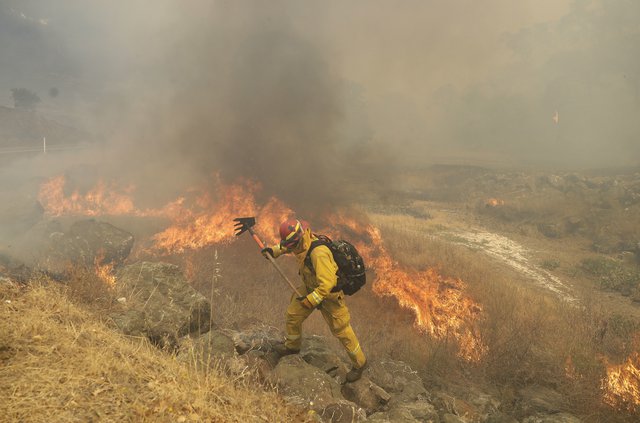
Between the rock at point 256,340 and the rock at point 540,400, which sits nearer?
the rock at point 256,340

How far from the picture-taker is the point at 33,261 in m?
10.0

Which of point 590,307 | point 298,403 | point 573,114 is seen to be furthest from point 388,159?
point 298,403

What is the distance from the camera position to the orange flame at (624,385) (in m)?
5.82

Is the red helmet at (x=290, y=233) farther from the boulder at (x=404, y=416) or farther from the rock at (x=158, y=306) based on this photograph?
the boulder at (x=404, y=416)

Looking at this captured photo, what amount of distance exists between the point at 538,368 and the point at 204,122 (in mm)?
16889

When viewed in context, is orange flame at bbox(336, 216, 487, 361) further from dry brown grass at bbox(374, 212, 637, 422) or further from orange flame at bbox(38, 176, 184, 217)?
orange flame at bbox(38, 176, 184, 217)

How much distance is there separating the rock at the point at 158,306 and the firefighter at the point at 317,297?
1.73 meters

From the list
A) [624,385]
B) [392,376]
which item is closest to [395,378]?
[392,376]

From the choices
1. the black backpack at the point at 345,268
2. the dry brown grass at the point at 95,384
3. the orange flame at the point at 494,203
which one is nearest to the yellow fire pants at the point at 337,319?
the black backpack at the point at 345,268

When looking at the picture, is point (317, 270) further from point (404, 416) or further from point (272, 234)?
point (272, 234)

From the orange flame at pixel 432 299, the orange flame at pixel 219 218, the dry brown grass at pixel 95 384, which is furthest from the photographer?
the orange flame at pixel 219 218

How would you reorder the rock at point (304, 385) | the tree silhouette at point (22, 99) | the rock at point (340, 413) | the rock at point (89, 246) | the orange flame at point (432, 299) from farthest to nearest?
the tree silhouette at point (22, 99) → the rock at point (89, 246) → the orange flame at point (432, 299) → the rock at point (304, 385) → the rock at point (340, 413)

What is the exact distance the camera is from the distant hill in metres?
37.0

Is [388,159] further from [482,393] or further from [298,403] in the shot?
[298,403]
